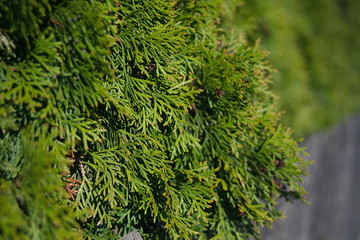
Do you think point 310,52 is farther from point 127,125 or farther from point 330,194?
point 127,125

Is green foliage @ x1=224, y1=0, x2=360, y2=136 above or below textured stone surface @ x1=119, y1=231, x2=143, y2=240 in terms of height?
above

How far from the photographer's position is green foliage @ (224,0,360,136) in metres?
4.15

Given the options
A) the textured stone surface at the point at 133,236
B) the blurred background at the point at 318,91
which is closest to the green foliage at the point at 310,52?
the blurred background at the point at 318,91

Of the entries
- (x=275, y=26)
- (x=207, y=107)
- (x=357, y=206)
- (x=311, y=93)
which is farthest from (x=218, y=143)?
(x=357, y=206)

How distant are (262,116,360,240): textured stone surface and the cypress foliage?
1319 mm

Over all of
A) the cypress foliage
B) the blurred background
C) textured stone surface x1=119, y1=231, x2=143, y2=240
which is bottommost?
textured stone surface x1=119, y1=231, x2=143, y2=240

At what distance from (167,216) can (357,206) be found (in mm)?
7916

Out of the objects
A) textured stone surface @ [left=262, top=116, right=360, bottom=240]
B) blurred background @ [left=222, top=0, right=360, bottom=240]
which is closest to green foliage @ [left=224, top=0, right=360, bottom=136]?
blurred background @ [left=222, top=0, right=360, bottom=240]

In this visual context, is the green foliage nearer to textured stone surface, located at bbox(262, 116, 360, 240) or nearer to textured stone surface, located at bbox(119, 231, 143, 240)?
textured stone surface, located at bbox(262, 116, 360, 240)

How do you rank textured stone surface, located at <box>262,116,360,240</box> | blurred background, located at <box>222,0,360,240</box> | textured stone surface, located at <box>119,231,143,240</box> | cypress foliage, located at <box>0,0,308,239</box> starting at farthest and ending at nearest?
blurred background, located at <box>222,0,360,240</box>
textured stone surface, located at <box>262,116,360,240</box>
textured stone surface, located at <box>119,231,143,240</box>
cypress foliage, located at <box>0,0,308,239</box>

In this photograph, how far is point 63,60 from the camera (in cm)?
138

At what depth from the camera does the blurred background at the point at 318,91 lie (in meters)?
4.05

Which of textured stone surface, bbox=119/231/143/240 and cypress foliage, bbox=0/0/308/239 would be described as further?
textured stone surface, bbox=119/231/143/240

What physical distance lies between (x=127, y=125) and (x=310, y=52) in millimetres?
5542
